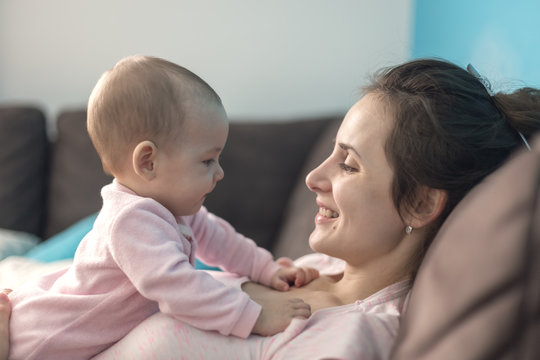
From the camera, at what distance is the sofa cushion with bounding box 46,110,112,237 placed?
2596mm

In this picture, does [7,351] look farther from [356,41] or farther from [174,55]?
[356,41]

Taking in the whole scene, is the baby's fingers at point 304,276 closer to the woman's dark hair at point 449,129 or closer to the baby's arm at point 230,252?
the baby's arm at point 230,252

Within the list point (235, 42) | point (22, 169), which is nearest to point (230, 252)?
point (22, 169)

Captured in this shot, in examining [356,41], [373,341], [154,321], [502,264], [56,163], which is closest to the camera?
[502,264]

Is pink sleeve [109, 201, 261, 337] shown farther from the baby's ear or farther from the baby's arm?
the baby's arm

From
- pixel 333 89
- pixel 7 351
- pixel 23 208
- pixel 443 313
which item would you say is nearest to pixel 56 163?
pixel 23 208

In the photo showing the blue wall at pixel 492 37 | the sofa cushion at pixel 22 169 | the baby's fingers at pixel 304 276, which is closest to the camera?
the baby's fingers at pixel 304 276

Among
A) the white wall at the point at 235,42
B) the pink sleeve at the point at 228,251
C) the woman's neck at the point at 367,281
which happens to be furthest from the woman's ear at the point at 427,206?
the white wall at the point at 235,42

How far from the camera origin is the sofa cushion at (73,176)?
2.60 metres

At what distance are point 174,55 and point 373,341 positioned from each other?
245cm

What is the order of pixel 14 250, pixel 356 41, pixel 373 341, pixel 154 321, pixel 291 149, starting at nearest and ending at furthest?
pixel 373 341
pixel 154 321
pixel 14 250
pixel 291 149
pixel 356 41

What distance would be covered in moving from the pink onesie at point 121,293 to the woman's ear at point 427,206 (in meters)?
0.35

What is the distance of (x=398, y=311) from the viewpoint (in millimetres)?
1068

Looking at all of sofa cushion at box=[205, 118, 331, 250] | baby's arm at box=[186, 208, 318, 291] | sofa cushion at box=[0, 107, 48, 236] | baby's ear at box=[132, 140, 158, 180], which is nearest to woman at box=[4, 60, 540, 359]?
baby's arm at box=[186, 208, 318, 291]
